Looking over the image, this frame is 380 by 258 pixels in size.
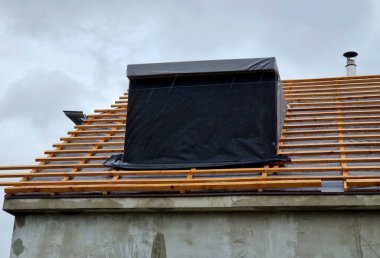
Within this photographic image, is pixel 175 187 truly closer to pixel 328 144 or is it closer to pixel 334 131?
pixel 328 144

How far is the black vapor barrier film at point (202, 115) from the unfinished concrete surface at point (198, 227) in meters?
1.16

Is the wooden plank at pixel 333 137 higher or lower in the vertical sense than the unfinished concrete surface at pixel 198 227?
higher

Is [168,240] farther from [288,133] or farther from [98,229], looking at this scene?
[288,133]

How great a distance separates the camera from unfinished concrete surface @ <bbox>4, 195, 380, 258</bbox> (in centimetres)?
966

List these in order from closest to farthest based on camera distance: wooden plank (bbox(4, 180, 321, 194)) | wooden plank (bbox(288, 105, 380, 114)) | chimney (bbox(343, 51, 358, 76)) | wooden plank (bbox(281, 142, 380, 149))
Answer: wooden plank (bbox(4, 180, 321, 194)), wooden plank (bbox(281, 142, 380, 149)), wooden plank (bbox(288, 105, 380, 114)), chimney (bbox(343, 51, 358, 76))

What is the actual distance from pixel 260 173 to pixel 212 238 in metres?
1.44

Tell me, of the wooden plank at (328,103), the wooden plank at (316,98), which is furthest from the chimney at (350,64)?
the wooden plank at (328,103)

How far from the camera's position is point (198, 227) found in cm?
1029

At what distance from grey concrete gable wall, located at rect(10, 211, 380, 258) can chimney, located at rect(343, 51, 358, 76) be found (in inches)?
306

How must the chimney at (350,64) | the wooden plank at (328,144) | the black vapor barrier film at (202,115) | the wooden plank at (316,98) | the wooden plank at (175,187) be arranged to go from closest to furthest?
the wooden plank at (175,187) < the wooden plank at (328,144) < the black vapor barrier film at (202,115) < the wooden plank at (316,98) < the chimney at (350,64)

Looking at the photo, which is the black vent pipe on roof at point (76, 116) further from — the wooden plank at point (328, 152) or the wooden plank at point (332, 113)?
the wooden plank at point (328, 152)

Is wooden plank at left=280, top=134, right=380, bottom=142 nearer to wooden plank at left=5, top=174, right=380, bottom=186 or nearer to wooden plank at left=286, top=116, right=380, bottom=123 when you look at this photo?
wooden plank at left=286, top=116, right=380, bottom=123

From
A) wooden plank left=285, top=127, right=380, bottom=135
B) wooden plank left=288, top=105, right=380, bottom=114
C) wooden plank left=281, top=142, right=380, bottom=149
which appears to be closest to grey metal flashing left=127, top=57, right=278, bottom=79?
wooden plank left=285, top=127, right=380, bottom=135

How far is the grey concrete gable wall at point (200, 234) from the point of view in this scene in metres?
9.68
